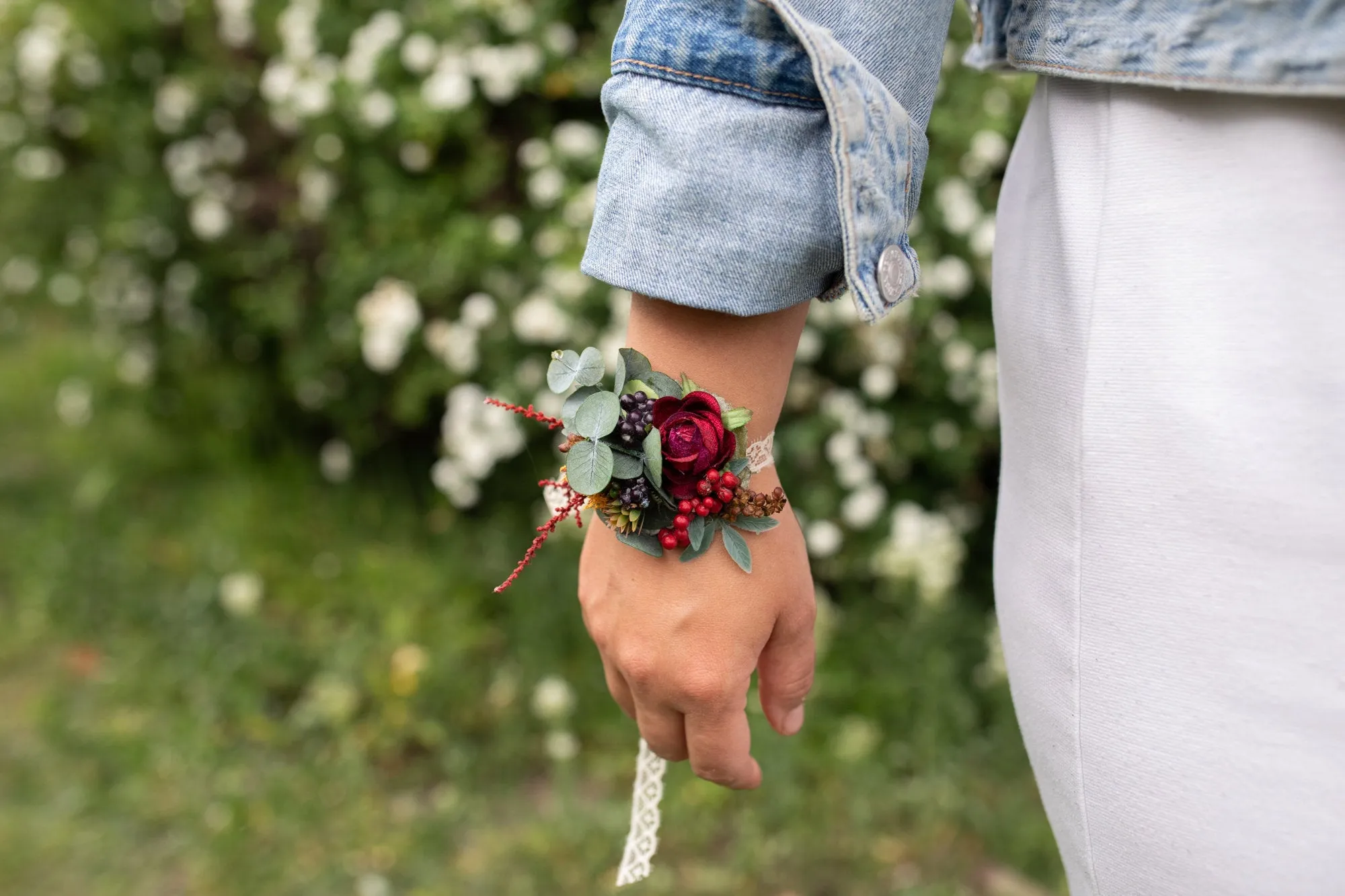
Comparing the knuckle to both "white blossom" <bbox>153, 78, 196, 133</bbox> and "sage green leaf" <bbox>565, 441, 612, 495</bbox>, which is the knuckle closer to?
"sage green leaf" <bbox>565, 441, 612, 495</bbox>

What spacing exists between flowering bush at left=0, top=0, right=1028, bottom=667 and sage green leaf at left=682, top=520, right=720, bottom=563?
1.67 meters

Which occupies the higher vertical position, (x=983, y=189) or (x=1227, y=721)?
(x=1227, y=721)

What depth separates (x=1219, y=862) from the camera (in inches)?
31.7

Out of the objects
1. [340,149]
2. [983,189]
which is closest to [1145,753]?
[983,189]

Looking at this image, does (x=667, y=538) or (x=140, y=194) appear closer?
(x=667, y=538)

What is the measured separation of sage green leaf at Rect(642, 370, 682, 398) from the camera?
967 millimetres

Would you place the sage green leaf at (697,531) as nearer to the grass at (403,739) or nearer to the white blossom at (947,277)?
the grass at (403,739)

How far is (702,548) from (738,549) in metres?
0.03

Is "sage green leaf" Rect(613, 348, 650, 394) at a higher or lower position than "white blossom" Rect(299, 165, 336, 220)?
higher

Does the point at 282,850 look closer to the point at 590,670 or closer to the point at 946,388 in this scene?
the point at 590,670

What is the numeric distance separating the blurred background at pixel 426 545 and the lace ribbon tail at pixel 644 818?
1268 millimetres

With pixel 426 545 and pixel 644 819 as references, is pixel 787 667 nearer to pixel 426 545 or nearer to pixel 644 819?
pixel 644 819

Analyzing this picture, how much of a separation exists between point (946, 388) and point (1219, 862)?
2.02 metres

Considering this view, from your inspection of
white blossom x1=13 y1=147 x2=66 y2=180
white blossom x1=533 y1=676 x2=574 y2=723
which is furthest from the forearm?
white blossom x1=13 y1=147 x2=66 y2=180
